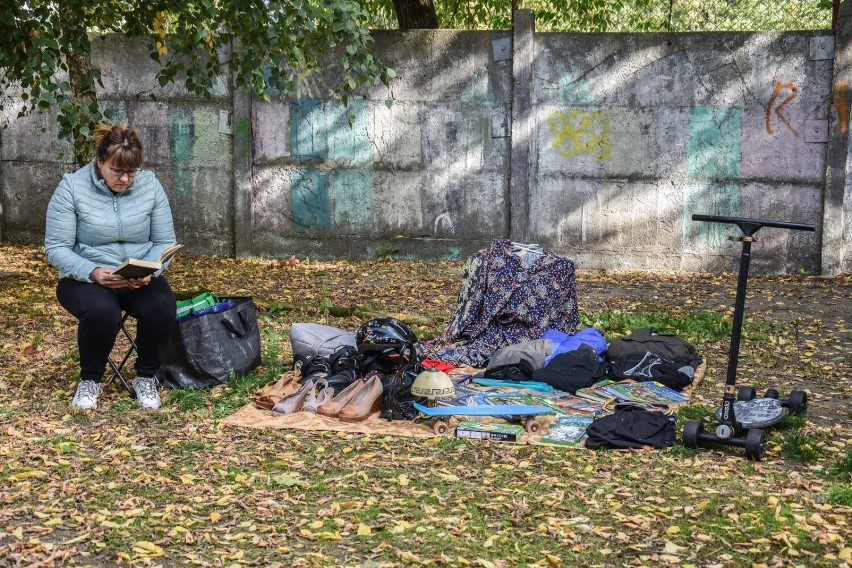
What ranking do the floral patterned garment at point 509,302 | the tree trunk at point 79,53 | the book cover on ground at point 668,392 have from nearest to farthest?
the book cover on ground at point 668,392, the floral patterned garment at point 509,302, the tree trunk at point 79,53

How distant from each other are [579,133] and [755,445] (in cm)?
606

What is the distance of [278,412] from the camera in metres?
5.88

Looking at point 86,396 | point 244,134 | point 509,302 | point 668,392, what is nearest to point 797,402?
point 668,392

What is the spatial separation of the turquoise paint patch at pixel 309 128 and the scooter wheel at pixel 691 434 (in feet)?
21.6

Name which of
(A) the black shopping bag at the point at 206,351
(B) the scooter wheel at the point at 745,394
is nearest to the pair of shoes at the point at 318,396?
(A) the black shopping bag at the point at 206,351

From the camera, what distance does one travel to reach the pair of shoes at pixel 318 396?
5910 mm

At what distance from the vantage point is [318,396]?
19.7ft

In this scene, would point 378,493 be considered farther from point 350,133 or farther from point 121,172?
point 350,133

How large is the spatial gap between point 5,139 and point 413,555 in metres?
9.44

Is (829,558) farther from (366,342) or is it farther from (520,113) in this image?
(520,113)

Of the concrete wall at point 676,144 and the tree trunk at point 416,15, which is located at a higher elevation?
the tree trunk at point 416,15

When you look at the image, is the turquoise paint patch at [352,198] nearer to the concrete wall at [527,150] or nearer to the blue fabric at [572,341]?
the concrete wall at [527,150]

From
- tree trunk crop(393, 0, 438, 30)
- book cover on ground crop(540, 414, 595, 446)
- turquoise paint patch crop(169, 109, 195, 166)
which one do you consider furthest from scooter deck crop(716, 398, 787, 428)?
turquoise paint patch crop(169, 109, 195, 166)

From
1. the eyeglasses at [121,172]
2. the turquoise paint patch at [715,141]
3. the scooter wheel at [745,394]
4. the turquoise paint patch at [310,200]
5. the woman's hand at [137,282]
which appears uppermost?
the turquoise paint patch at [715,141]
